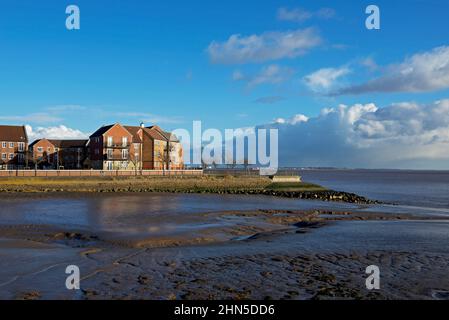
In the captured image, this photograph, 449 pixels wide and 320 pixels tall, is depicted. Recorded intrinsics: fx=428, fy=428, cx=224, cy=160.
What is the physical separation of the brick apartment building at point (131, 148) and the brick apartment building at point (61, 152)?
8.94 m

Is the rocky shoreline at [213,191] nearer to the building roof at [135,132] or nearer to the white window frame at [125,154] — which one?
the white window frame at [125,154]

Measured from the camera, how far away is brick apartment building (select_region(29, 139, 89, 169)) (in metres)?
102

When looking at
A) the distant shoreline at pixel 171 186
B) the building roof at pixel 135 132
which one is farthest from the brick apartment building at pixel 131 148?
the distant shoreline at pixel 171 186

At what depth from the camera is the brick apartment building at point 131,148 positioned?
9050 cm

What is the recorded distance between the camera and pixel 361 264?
18.1 metres

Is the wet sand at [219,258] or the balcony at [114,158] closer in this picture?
the wet sand at [219,258]

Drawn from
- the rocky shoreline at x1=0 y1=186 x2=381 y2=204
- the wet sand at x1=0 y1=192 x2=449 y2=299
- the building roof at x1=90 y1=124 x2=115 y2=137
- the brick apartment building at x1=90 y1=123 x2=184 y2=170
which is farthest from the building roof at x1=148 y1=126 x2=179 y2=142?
the wet sand at x1=0 y1=192 x2=449 y2=299

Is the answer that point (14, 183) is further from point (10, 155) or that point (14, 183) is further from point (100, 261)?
point (100, 261)

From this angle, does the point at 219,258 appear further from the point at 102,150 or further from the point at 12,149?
the point at 12,149

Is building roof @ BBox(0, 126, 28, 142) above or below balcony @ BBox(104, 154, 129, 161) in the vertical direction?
above

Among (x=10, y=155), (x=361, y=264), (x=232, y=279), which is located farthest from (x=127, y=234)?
(x=10, y=155)

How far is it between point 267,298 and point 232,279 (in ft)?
7.77

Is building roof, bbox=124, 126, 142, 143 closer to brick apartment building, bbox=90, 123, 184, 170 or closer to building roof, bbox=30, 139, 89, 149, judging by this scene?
brick apartment building, bbox=90, 123, 184, 170

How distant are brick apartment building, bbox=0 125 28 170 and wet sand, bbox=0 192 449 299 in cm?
7097
